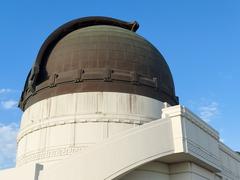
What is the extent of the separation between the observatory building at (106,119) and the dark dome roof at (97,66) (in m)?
0.05

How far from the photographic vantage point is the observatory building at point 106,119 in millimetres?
13812

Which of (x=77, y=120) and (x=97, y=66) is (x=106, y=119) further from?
(x=97, y=66)

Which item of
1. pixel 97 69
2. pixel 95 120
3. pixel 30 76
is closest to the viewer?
pixel 95 120

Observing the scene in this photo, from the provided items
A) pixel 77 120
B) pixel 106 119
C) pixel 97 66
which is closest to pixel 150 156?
pixel 106 119

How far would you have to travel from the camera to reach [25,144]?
19766 mm

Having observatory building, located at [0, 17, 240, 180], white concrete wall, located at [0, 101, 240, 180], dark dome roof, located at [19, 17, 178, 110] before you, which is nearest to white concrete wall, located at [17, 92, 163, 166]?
observatory building, located at [0, 17, 240, 180]

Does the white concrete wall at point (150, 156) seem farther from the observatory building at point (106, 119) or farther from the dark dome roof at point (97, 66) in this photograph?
the dark dome roof at point (97, 66)

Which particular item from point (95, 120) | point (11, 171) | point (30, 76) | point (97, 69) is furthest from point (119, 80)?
point (11, 171)

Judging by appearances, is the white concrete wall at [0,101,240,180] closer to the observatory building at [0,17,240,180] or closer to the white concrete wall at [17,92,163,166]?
the observatory building at [0,17,240,180]

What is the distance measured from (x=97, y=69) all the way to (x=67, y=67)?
182 cm

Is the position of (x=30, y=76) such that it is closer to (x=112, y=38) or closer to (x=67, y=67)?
(x=67, y=67)

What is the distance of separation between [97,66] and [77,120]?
332 cm

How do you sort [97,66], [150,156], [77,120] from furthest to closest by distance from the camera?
[97,66] < [77,120] < [150,156]

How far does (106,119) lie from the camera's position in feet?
60.4
